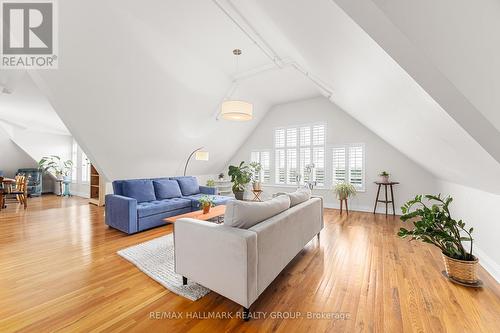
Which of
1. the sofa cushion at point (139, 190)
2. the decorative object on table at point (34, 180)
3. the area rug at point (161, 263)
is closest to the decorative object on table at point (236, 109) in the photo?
the area rug at point (161, 263)

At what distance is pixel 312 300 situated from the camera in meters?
1.93

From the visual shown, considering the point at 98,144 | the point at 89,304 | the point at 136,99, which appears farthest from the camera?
the point at 98,144

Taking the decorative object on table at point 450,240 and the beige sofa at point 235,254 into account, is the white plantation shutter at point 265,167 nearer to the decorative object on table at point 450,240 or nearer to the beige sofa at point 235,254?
the beige sofa at point 235,254

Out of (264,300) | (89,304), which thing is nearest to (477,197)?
(264,300)

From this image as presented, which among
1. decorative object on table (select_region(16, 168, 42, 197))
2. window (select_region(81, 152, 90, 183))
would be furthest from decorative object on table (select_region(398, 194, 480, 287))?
decorative object on table (select_region(16, 168, 42, 197))

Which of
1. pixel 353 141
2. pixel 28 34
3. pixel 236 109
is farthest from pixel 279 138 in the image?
pixel 28 34

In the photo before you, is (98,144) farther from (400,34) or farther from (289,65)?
(400,34)

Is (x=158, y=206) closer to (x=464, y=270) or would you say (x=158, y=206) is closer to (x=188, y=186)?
(x=188, y=186)

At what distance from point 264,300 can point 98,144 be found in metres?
4.37

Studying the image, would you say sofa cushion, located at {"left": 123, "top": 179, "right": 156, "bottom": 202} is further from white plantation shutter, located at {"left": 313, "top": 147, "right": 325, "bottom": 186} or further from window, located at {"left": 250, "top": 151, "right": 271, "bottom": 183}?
white plantation shutter, located at {"left": 313, "top": 147, "right": 325, "bottom": 186}

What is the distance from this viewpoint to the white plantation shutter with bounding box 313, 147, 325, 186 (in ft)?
20.6

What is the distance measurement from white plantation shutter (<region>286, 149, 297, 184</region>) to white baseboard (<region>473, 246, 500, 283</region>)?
445cm

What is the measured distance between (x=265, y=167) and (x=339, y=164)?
8.25ft

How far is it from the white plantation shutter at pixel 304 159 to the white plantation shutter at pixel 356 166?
48.2 inches
